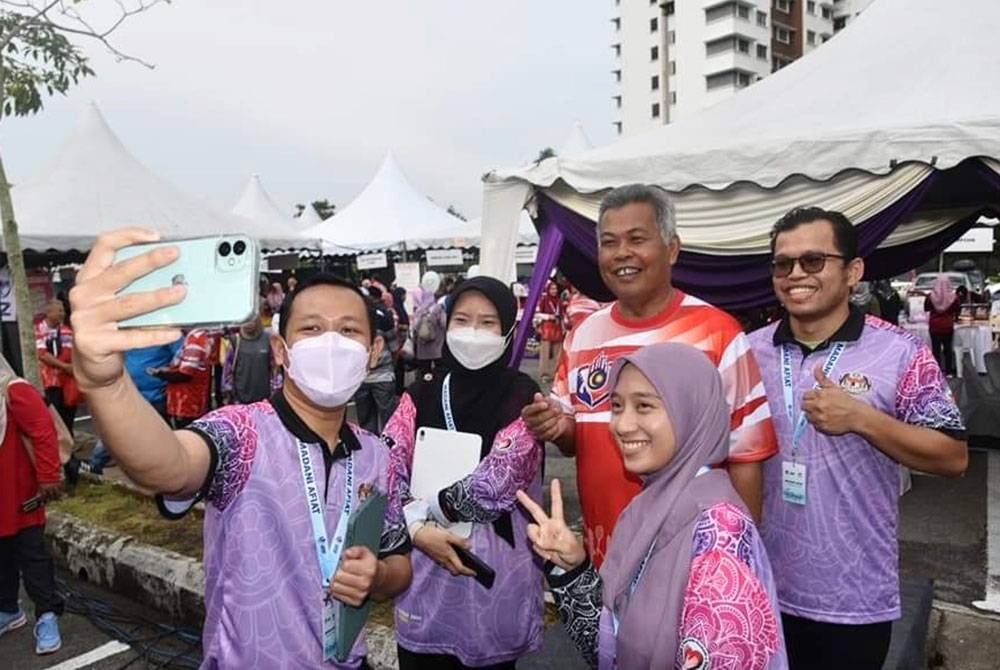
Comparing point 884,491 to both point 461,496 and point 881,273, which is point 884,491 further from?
A: point 881,273

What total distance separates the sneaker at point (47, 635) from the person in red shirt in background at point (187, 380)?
9.47ft

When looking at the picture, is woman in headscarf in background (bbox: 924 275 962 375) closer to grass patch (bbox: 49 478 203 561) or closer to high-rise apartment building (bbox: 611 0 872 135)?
grass patch (bbox: 49 478 203 561)

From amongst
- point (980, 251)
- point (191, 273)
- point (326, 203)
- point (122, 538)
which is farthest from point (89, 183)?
point (326, 203)

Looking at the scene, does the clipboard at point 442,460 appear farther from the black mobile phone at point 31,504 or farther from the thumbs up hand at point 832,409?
the black mobile phone at point 31,504

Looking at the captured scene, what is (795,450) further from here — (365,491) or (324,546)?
(324,546)

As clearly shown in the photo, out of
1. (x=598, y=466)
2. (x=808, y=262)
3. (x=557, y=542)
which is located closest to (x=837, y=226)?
(x=808, y=262)

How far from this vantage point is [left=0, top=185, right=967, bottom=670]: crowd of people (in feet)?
4.73

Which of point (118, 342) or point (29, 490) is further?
point (29, 490)

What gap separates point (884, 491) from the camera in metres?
2.22

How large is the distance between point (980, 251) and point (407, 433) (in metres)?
13.5

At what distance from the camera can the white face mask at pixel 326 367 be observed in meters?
1.77

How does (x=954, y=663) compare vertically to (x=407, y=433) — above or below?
below

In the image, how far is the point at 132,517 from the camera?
5711mm

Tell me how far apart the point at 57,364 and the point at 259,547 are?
710cm
